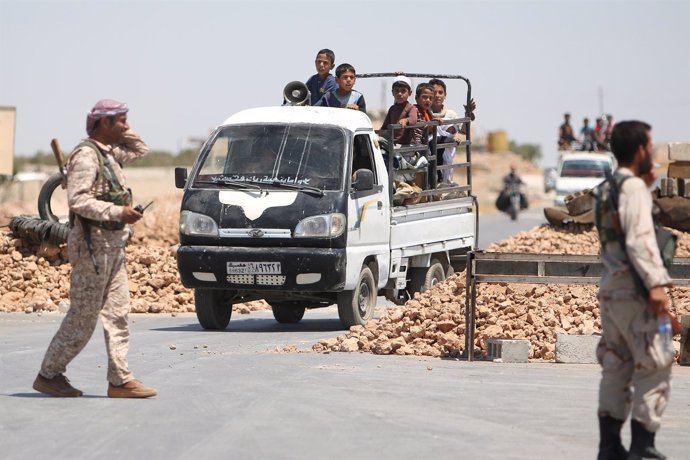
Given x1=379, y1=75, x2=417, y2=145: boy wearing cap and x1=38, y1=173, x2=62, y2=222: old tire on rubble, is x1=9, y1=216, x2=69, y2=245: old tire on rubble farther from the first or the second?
x1=379, y1=75, x2=417, y2=145: boy wearing cap

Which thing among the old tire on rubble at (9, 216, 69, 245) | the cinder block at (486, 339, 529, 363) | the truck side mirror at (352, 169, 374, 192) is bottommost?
the cinder block at (486, 339, 529, 363)

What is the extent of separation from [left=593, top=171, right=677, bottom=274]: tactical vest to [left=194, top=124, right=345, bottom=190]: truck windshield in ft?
26.8

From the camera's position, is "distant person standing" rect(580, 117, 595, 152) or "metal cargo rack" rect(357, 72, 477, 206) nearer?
"metal cargo rack" rect(357, 72, 477, 206)

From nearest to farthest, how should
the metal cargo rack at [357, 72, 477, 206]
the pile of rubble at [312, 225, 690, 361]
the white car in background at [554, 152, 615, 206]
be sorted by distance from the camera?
1. the pile of rubble at [312, 225, 690, 361]
2. the metal cargo rack at [357, 72, 477, 206]
3. the white car in background at [554, 152, 615, 206]

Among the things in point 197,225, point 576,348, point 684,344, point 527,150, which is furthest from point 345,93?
point 527,150

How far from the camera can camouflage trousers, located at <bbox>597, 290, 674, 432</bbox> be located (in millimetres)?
7426

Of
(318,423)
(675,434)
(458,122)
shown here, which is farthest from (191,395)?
(458,122)

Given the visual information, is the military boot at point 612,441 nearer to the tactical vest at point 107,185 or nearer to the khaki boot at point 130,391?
the khaki boot at point 130,391

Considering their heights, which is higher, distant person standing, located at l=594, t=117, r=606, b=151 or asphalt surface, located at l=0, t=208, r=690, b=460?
distant person standing, located at l=594, t=117, r=606, b=151

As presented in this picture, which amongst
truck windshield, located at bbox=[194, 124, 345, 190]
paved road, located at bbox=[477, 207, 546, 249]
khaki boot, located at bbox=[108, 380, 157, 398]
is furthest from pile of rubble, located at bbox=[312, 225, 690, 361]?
paved road, located at bbox=[477, 207, 546, 249]

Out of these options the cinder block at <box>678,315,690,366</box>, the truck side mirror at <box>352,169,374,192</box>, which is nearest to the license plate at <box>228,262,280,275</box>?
the truck side mirror at <box>352,169,374,192</box>

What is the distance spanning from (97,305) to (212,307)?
619 cm

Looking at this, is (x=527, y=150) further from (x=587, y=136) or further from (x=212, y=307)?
(x=212, y=307)

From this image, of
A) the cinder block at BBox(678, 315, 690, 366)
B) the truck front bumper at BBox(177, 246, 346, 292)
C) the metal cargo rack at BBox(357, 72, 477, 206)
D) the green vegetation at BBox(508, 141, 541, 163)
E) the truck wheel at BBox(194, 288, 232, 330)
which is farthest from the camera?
the green vegetation at BBox(508, 141, 541, 163)
